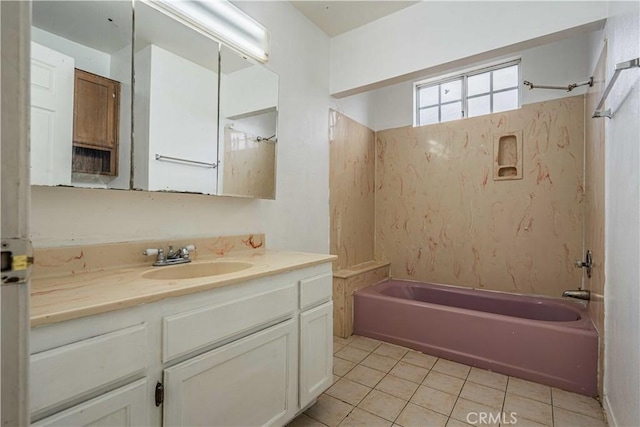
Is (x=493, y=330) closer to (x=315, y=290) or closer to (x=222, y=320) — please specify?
(x=315, y=290)

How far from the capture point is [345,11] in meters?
2.29

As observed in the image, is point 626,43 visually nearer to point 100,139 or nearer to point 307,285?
point 307,285

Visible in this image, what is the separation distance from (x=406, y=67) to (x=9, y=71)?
232cm

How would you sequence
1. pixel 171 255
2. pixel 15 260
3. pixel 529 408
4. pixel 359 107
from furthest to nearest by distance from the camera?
pixel 359 107
pixel 529 408
pixel 171 255
pixel 15 260

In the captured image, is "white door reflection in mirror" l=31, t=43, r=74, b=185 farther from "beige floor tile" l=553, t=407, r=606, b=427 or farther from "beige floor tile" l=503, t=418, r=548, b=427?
"beige floor tile" l=553, t=407, r=606, b=427

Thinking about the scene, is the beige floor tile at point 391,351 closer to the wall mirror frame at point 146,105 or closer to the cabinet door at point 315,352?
the cabinet door at point 315,352

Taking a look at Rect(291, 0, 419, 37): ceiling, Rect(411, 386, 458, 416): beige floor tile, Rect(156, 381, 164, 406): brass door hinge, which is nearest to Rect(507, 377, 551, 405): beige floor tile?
Rect(411, 386, 458, 416): beige floor tile

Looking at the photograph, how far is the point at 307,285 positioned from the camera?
1479mm

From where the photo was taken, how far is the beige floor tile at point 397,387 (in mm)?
1770

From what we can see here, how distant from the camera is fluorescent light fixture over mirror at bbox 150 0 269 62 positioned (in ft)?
5.09

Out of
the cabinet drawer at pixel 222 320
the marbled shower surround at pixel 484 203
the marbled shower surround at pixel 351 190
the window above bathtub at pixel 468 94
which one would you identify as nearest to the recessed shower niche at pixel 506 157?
the marbled shower surround at pixel 484 203

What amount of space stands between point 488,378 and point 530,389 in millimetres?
227

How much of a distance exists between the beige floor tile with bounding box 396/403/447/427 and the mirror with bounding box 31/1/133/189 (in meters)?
1.79

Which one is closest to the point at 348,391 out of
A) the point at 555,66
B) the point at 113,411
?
the point at 113,411
